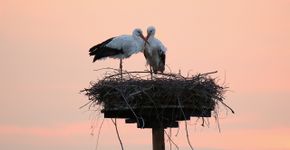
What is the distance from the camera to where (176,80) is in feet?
27.1

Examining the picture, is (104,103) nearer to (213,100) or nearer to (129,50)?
(213,100)

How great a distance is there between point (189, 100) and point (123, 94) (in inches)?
30.0

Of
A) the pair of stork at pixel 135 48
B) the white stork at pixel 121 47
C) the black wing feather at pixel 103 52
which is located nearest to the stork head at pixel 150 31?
the pair of stork at pixel 135 48

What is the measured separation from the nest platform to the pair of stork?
11.8ft

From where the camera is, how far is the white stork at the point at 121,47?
12094mm

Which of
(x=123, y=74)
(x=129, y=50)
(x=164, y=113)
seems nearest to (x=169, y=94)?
(x=164, y=113)

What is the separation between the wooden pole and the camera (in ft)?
Answer: 25.7

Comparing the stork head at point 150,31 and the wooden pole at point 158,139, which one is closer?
the wooden pole at point 158,139

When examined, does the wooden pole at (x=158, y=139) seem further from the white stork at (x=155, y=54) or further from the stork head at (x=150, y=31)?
the stork head at (x=150, y=31)

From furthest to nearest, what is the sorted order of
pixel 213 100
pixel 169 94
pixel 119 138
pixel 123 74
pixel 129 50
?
pixel 129 50, pixel 123 74, pixel 213 100, pixel 169 94, pixel 119 138

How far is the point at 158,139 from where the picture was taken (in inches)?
310

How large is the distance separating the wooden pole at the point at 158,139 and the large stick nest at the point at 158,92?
365mm

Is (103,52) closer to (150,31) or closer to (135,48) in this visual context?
(135,48)

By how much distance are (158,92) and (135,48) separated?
4.24m
